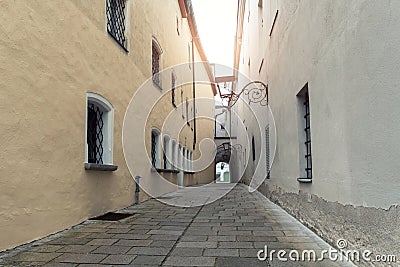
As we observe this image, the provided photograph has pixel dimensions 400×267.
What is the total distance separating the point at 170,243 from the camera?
13.1ft

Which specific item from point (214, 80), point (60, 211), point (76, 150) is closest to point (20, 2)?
point (76, 150)

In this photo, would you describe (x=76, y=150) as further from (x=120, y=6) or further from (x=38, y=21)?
(x=120, y=6)

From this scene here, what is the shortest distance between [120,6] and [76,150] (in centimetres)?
363

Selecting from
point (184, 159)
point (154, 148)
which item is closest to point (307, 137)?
point (154, 148)

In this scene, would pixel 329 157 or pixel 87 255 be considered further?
pixel 329 157

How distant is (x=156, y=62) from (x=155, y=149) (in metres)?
2.57

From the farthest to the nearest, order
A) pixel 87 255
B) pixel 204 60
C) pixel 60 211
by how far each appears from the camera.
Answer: pixel 204 60
pixel 60 211
pixel 87 255

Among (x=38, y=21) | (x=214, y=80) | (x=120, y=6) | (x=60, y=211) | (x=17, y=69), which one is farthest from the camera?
(x=214, y=80)

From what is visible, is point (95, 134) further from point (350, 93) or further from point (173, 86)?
point (173, 86)

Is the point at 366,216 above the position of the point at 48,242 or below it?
above

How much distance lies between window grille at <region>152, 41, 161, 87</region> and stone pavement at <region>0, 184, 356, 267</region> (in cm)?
505

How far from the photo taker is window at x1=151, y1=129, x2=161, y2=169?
32.2 feet

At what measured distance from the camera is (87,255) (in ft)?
11.2

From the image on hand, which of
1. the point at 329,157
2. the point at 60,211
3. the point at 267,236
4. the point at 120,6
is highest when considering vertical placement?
the point at 120,6
